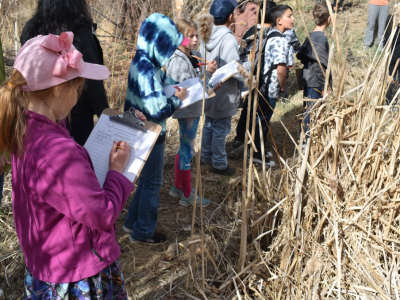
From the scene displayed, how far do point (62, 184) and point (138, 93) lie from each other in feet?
4.07

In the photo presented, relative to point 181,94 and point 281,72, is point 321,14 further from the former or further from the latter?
point 181,94

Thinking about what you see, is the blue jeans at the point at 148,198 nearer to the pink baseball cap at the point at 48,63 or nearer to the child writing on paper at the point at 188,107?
the child writing on paper at the point at 188,107

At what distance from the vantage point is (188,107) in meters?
2.91

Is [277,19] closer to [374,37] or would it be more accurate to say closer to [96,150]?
[96,150]

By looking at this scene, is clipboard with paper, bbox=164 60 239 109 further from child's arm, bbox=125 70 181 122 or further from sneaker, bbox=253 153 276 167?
sneaker, bbox=253 153 276 167

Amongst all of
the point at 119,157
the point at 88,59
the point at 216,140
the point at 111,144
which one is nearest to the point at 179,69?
the point at 88,59

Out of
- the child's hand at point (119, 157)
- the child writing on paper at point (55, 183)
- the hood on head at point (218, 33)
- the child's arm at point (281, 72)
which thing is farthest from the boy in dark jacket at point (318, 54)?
the child writing on paper at point (55, 183)

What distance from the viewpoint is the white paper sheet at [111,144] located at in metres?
1.49

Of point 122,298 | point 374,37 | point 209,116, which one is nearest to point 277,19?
point 209,116

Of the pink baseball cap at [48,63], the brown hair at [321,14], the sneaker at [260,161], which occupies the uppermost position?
the brown hair at [321,14]

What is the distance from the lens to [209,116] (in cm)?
360

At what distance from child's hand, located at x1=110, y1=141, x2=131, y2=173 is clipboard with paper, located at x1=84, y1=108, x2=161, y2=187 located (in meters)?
0.04

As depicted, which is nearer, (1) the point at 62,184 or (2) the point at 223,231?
(1) the point at 62,184

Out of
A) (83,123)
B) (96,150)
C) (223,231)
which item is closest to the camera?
(96,150)
